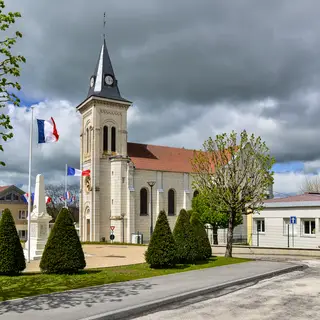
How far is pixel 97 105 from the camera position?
53.7 metres

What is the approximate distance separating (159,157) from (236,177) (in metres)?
36.4

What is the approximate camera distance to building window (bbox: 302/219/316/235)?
96.0 feet

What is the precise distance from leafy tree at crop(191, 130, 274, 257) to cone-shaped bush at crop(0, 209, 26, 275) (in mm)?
10687

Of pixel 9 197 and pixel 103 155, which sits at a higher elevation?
pixel 103 155

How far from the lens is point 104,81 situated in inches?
2170

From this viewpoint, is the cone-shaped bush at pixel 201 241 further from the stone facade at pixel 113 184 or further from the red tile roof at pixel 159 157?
the red tile roof at pixel 159 157

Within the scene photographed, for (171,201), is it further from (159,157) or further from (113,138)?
(113,138)

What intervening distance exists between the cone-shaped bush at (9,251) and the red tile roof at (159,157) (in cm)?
3845

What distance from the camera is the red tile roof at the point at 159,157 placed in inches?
2158

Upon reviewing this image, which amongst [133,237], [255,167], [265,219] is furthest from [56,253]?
[133,237]

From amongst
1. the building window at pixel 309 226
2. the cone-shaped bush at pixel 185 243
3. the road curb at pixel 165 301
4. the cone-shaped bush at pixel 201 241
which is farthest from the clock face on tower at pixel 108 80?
the road curb at pixel 165 301

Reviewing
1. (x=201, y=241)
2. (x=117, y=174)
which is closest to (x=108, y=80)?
(x=117, y=174)

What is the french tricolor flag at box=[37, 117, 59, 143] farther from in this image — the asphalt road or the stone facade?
the stone facade

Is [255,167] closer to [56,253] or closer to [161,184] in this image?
[56,253]
